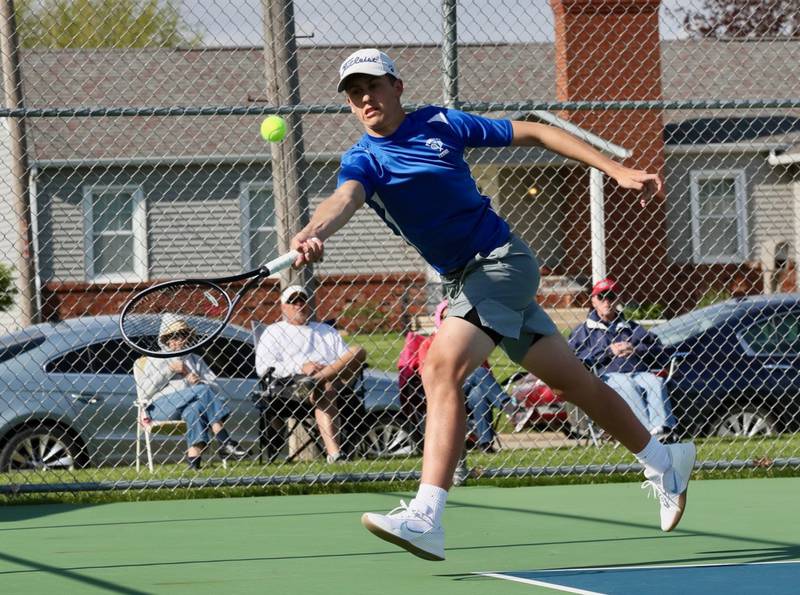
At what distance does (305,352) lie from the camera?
9.89m

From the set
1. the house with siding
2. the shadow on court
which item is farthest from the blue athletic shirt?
the house with siding

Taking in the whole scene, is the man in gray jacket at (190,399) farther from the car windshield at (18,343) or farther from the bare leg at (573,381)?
the bare leg at (573,381)

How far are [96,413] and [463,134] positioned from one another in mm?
5295

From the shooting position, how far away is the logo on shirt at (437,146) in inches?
201

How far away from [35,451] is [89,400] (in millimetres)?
504

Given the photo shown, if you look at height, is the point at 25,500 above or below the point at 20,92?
below

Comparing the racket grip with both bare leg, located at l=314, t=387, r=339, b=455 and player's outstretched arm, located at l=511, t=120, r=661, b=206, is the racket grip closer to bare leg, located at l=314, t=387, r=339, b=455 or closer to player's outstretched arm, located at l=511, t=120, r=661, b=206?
player's outstretched arm, located at l=511, t=120, r=661, b=206

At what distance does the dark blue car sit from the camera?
35.8 feet

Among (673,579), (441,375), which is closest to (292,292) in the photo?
(441,375)

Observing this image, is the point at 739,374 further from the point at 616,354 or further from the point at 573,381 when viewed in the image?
the point at 573,381

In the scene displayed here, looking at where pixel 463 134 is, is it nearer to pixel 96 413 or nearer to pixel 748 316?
pixel 96 413

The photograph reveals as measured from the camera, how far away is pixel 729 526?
618cm

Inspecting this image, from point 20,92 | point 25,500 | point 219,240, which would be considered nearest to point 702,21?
point 219,240

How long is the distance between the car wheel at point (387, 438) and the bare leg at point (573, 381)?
188 inches
